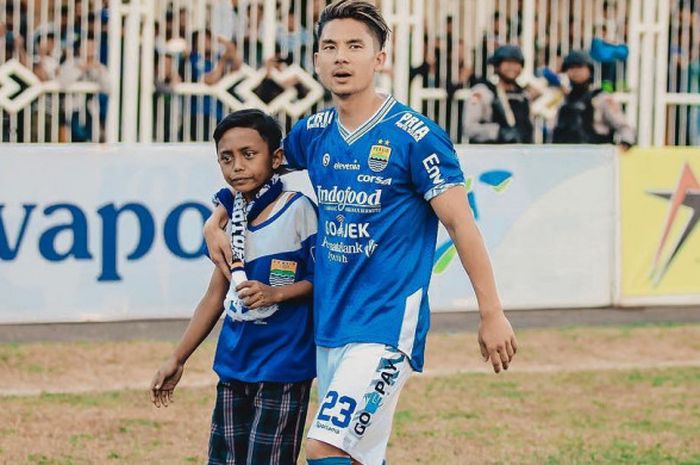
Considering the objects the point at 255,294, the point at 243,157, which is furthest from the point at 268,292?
the point at 243,157

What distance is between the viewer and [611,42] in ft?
49.6

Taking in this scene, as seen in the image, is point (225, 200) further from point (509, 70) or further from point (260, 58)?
point (509, 70)

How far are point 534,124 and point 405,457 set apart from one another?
7.42 m

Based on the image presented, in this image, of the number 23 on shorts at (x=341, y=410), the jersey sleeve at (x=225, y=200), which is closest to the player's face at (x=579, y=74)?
the jersey sleeve at (x=225, y=200)

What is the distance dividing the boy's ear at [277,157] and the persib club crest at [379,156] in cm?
47

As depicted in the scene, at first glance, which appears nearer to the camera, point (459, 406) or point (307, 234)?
point (307, 234)

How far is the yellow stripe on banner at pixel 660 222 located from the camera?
13.5 m

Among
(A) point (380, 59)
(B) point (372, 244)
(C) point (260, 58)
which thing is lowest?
(B) point (372, 244)

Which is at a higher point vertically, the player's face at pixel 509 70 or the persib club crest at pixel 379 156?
the player's face at pixel 509 70

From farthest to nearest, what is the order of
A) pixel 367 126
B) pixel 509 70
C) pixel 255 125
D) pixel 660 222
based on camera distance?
pixel 509 70 < pixel 660 222 < pixel 255 125 < pixel 367 126

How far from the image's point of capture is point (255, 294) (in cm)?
538

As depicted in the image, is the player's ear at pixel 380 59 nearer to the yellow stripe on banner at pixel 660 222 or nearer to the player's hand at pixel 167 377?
the player's hand at pixel 167 377

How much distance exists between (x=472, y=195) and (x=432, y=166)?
772cm

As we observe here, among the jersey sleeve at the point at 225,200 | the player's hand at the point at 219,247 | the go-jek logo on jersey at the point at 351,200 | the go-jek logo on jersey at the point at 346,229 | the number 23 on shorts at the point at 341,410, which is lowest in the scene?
the number 23 on shorts at the point at 341,410
